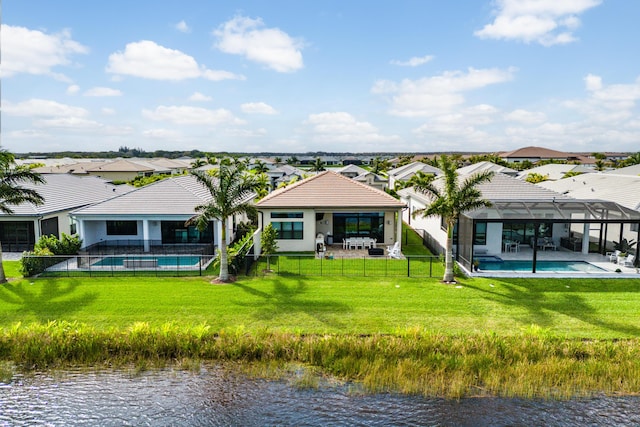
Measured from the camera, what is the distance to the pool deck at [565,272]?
68.9ft

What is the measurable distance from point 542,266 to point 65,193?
30.6 metres

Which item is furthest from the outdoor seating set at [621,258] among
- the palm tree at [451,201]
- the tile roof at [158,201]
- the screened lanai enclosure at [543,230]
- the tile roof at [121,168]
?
the tile roof at [121,168]

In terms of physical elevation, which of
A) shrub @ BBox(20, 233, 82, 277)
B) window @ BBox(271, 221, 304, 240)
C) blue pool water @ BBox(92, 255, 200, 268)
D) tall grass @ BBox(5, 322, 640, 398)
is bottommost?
tall grass @ BBox(5, 322, 640, 398)

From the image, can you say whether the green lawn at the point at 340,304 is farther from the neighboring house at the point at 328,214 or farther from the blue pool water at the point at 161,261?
the neighboring house at the point at 328,214

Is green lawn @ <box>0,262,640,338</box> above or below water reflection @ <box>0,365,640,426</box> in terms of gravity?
above

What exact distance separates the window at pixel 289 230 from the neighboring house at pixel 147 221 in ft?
11.6

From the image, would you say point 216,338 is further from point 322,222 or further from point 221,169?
point 322,222

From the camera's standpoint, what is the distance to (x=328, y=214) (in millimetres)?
28766

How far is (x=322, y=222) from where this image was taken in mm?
29016

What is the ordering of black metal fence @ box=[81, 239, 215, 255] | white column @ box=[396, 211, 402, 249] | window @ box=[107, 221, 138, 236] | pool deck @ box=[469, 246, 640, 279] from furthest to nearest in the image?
1. window @ box=[107, 221, 138, 236]
2. white column @ box=[396, 211, 402, 249]
3. black metal fence @ box=[81, 239, 215, 255]
4. pool deck @ box=[469, 246, 640, 279]

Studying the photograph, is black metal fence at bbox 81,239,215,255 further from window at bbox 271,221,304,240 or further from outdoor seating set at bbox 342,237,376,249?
outdoor seating set at bbox 342,237,376,249

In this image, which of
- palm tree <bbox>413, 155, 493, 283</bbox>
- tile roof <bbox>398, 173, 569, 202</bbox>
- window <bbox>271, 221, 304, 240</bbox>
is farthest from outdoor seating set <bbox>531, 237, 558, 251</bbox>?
window <bbox>271, 221, 304, 240</bbox>

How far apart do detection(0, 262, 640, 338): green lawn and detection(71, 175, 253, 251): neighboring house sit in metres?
6.69

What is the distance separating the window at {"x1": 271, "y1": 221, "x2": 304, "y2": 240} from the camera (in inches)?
1088
